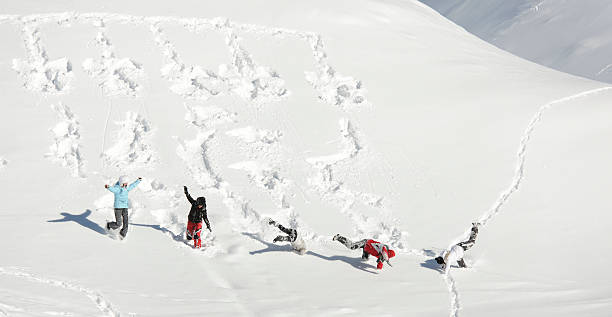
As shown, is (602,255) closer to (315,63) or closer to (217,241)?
(217,241)

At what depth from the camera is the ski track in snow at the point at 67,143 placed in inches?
502

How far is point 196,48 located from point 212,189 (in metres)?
7.91

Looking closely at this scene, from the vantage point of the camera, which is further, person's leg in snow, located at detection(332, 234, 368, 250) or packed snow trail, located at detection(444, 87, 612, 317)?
person's leg in snow, located at detection(332, 234, 368, 250)

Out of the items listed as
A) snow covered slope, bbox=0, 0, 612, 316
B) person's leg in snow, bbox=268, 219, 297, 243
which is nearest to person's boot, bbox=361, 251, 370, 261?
snow covered slope, bbox=0, 0, 612, 316

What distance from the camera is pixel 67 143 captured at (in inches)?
529

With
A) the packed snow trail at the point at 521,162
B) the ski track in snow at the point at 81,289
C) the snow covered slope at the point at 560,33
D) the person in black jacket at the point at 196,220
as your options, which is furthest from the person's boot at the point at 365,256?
the snow covered slope at the point at 560,33

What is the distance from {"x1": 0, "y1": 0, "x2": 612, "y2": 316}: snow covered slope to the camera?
8758mm

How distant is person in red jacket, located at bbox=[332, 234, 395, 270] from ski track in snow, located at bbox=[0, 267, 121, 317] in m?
4.63

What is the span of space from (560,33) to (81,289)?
13356 centimetres

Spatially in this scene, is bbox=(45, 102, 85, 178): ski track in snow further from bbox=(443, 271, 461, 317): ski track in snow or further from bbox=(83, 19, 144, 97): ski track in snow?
bbox=(443, 271, 461, 317): ski track in snow

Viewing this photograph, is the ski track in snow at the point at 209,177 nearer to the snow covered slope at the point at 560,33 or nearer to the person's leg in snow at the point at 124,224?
the person's leg in snow at the point at 124,224

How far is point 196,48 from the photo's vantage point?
18.4 m

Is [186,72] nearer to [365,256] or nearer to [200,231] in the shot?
[200,231]

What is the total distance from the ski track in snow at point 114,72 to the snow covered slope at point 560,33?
92.3 metres
